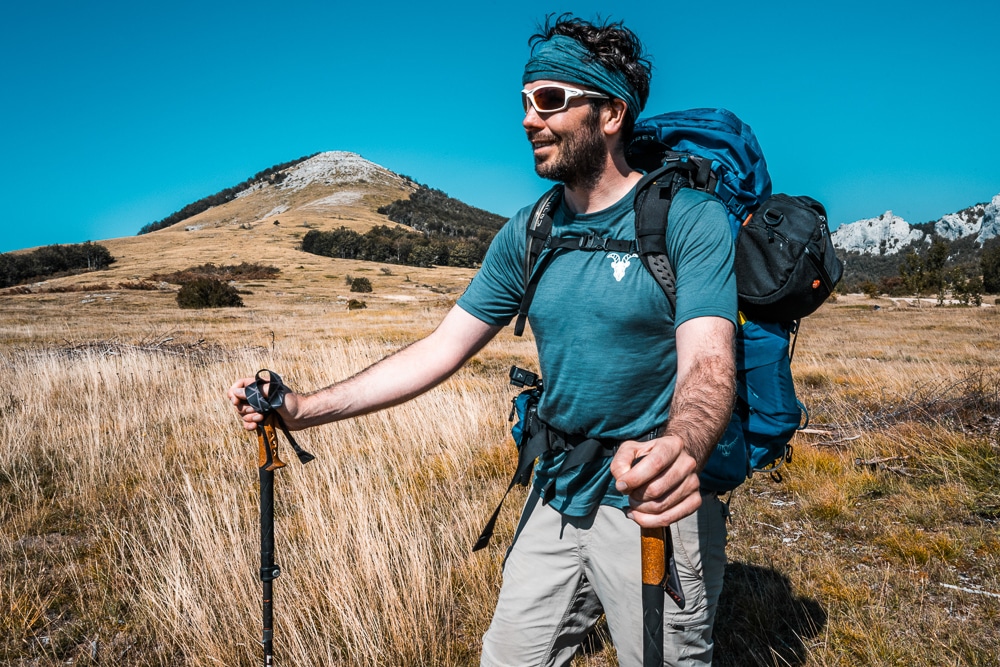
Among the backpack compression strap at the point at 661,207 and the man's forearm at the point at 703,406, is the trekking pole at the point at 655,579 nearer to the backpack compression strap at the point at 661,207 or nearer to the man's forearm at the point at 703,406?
the man's forearm at the point at 703,406

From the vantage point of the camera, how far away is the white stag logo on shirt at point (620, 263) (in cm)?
169

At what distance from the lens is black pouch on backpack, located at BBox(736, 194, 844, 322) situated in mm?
1674

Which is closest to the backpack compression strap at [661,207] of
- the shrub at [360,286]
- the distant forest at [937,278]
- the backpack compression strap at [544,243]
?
the backpack compression strap at [544,243]

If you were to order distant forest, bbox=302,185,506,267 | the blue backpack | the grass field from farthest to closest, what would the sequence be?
distant forest, bbox=302,185,506,267 → the grass field → the blue backpack

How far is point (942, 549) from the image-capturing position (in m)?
3.48

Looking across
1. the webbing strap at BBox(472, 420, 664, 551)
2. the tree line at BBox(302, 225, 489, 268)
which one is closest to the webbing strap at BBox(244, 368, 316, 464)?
the webbing strap at BBox(472, 420, 664, 551)

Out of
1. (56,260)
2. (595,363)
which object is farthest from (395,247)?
(595,363)

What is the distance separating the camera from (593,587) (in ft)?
6.03

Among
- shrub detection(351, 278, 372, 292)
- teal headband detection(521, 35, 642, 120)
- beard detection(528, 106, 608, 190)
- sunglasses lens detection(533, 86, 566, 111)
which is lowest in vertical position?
beard detection(528, 106, 608, 190)

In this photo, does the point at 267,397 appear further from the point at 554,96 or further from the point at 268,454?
the point at 554,96

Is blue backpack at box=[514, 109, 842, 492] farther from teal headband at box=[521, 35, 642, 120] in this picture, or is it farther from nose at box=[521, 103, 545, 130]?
nose at box=[521, 103, 545, 130]

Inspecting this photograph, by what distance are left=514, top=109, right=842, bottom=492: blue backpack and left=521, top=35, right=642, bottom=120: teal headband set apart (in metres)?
0.30

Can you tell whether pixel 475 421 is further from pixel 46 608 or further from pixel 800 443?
pixel 46 608

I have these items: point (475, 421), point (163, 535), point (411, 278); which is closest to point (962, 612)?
point (475, 421)
